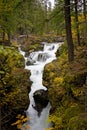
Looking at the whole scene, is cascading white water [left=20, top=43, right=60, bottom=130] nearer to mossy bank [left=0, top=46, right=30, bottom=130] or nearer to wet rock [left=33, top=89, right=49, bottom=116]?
wet rock [left=33, top=89, right=49, bottom=116]

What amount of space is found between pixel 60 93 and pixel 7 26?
4.44 m

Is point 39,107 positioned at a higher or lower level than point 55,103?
lower

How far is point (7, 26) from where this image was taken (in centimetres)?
1152

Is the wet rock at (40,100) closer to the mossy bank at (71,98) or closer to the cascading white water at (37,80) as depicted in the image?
the cascading white water at (37,80)

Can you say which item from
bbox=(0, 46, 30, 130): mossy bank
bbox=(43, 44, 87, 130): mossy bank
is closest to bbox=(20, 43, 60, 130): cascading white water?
bbox=(0, 46, 30, 130): mossy bank

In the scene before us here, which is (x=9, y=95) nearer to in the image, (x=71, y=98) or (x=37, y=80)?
(x=71, y=98)

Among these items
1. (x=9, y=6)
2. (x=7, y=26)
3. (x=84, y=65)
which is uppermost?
(x=9, y=6)

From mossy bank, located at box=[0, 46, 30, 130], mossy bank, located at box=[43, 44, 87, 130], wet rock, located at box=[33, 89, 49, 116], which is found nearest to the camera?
mossy bank, located at box=[43, 44, 87, 130]

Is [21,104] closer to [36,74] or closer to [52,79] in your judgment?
[52,79]

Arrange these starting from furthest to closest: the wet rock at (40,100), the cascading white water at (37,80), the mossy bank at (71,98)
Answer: the wet rock at (40,100) → the cascading white water at (37,80) → the mossy bank at (71,98)

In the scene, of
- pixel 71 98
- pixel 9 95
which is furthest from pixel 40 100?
pixel 71 98

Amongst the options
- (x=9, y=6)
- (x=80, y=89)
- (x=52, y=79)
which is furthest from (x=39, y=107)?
(x=9, y=6)

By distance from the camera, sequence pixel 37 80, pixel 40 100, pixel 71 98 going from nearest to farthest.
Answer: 1. pixel 71 98
2. pixel 40 100
3. pixel 37 80

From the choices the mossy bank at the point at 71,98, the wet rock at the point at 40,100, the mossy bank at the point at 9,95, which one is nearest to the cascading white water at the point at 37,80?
the wet rock at the point at 40,100
